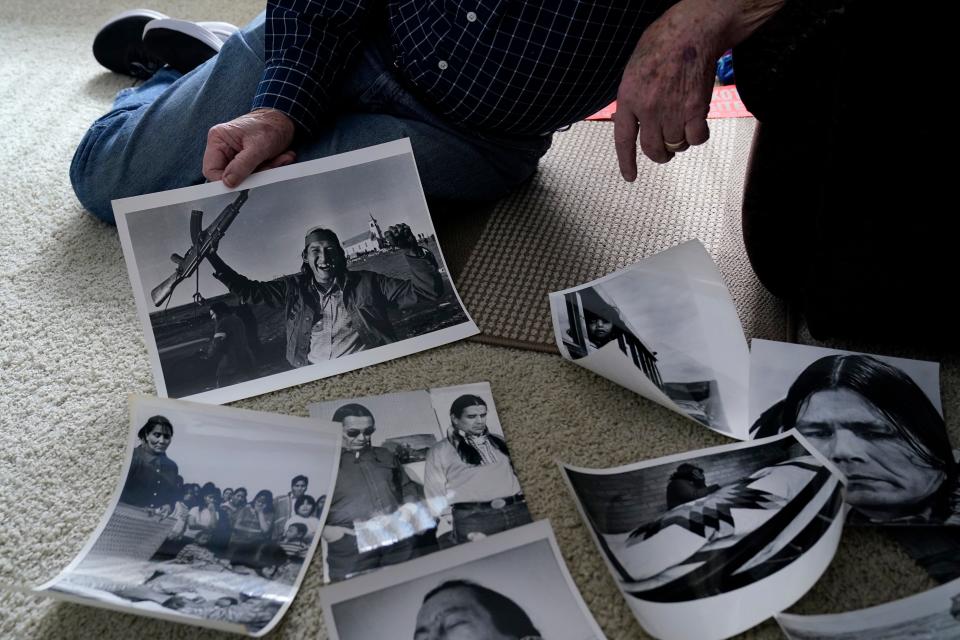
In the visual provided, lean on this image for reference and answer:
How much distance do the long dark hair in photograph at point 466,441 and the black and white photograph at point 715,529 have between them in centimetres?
A: 7

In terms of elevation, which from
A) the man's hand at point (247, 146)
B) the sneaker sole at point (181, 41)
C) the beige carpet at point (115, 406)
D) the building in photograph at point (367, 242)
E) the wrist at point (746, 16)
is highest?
the wrist at point (746, 16)

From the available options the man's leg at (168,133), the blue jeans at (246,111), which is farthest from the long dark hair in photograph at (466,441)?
the man's leg at (168,133)

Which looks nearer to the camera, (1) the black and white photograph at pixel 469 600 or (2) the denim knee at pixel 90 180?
(1) the black and white photograph at pixel 469 600

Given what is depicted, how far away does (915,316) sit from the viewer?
0.76m

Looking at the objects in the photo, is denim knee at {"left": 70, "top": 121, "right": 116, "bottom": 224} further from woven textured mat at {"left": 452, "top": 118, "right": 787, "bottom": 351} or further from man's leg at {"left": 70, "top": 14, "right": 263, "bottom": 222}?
woven textured mat at {"left": 452, "top": 118, "right": 787, "bottom": 351}

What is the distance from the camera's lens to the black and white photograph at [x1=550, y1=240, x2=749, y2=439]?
750 millimetres

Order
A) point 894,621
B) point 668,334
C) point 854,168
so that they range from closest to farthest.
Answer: point 894,621 → point 854,168 → point 668,334

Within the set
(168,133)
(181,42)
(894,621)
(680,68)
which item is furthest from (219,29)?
(894,621)

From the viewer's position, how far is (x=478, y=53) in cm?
86

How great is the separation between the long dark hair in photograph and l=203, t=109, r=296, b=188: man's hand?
1.19 feet

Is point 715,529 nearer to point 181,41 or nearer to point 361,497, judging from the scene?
point 361,497

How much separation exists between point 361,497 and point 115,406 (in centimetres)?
30

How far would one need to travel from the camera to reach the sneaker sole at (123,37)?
4.26ft

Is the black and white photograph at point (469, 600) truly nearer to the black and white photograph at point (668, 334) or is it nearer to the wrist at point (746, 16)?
the black and white photograph at point (668, 334)
